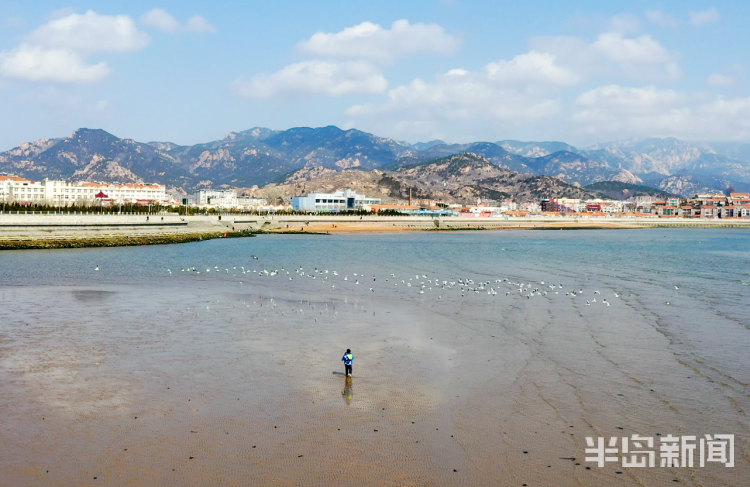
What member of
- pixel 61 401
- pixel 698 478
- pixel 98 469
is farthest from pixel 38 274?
pixel 698 478

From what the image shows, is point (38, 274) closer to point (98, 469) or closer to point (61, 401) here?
point (61, 401)

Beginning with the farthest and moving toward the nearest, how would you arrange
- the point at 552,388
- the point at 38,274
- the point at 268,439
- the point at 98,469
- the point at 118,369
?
the point at 38,274
the point at 118,369
the point at 552,388
the point at 268,439
the point at 98,469

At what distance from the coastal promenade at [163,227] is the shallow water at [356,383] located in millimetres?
37297

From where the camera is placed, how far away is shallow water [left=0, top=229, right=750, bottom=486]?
11.6 m

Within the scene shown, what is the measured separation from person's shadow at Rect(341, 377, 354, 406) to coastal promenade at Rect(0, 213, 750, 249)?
59191mm

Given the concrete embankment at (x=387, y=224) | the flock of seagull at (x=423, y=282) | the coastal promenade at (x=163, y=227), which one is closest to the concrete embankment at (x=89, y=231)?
the coastal promenade at (x=163, y=227)

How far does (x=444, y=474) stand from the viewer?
1133cm

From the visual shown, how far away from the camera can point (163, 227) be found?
90938mm

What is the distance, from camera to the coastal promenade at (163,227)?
69938 millimetres

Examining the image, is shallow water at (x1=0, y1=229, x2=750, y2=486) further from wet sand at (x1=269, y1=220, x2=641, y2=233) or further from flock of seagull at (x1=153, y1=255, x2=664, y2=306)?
wet sand at (x1=269, y1=220, x2=641, y2=233)

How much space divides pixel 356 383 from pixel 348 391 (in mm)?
763

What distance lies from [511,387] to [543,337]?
735cm

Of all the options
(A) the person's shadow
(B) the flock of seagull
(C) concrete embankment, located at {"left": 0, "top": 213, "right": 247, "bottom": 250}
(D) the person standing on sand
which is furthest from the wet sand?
(A) the person's shadow

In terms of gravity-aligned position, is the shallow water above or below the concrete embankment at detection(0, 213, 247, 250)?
below
